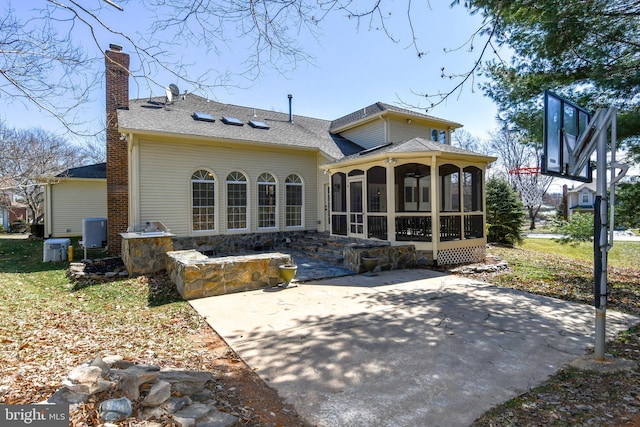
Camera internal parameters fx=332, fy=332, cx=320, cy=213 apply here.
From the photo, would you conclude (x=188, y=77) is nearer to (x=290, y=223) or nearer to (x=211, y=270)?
(x=211, y=270)

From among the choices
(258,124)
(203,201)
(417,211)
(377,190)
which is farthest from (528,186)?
(203,201)

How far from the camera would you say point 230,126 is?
A: 12.8 meters

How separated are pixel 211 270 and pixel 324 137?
32.6ft

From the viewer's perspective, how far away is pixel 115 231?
440 inches

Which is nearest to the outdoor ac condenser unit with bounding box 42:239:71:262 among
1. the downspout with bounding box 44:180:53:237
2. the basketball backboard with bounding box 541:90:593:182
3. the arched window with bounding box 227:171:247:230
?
the arched window with bounding box 227:171:247:230

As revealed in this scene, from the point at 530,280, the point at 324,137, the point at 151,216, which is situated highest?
the point at 324,137

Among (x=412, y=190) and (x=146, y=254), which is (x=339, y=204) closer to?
(x=412, y=190)

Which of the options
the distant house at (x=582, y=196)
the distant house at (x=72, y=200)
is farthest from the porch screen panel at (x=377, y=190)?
the distant house at (x=582, y=196)

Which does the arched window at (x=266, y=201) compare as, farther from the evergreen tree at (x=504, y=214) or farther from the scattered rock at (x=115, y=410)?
the scattered rock at (x=115, y=410)

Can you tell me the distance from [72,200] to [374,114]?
1521 centimetres

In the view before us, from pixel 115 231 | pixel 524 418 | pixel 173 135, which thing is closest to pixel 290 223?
pixel 173 135

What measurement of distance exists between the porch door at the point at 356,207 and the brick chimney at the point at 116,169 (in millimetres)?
7763

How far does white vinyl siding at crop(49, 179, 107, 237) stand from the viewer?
16.1 m

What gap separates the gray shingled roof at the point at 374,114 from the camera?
13909mm
